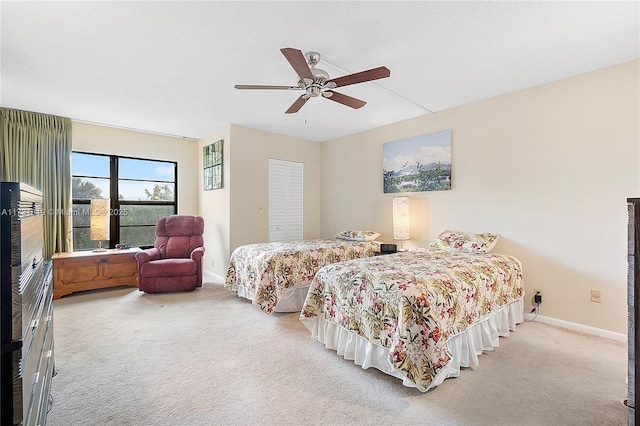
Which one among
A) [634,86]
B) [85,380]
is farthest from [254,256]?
[634,86]

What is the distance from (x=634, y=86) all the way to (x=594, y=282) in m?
1.93

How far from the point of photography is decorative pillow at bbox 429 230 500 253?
339 centimetres

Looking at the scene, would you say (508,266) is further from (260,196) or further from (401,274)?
(260,196)

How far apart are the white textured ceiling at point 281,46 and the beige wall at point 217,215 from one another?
1.20m

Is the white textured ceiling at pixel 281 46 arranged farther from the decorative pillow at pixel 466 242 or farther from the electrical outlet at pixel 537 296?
the electrical outlet at pixel 537 296

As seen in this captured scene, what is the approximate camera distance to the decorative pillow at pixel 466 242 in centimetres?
339

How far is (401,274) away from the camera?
2.32 m

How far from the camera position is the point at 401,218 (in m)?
4.27

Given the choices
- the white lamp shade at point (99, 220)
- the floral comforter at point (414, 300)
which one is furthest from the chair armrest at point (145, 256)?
the floral comforter at point (414, 300)

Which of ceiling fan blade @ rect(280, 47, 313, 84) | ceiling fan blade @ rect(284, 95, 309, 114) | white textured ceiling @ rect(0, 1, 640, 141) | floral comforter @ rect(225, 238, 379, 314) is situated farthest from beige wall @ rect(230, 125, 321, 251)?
ceiling fan blade @ rect(280, 47, 313, 84)

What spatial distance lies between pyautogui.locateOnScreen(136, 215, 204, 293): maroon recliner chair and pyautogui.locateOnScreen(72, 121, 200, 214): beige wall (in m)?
0.91

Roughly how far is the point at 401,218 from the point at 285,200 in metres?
2.28

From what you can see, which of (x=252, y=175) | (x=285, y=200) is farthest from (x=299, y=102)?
(x=285, y=200)

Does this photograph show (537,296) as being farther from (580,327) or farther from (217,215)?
(217,215)
